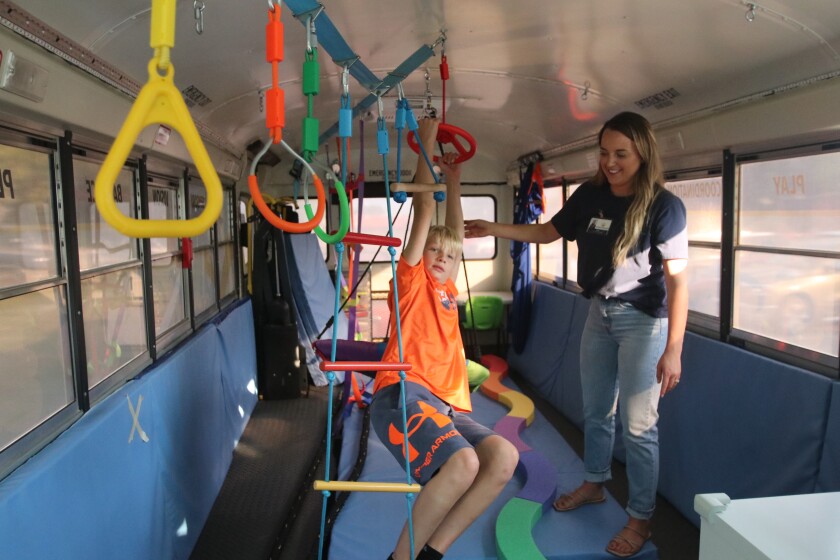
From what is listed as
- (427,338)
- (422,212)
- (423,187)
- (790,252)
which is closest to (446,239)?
(422,212)

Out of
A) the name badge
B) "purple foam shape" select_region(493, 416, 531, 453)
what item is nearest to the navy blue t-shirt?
the name badge

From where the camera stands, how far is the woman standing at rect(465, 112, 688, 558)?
8.55 feet

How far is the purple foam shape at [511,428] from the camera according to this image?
4227mm

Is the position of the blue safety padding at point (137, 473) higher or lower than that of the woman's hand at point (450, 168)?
lower

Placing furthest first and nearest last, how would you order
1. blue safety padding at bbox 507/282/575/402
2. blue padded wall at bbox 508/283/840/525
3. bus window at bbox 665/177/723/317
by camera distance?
1. blue safety padding at bbox 507/282/575/402
2. bus window at bbox 665/177/723/317
3. blue padded wall at bbox 508/283/840/525

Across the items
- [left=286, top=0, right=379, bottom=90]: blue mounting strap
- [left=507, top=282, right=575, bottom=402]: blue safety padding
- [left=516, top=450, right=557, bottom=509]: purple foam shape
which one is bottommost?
[left=516, top=450, right=557, bottom=509]: purple foam shape

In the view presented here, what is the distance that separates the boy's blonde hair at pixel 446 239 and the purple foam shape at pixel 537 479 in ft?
4.99

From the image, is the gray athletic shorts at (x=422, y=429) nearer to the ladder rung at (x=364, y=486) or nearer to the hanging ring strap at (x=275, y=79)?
the ladder rung at (x=364, y=486)

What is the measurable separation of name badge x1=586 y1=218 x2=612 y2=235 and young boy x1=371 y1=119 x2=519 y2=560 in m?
0.65

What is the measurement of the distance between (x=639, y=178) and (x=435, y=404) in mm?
1383

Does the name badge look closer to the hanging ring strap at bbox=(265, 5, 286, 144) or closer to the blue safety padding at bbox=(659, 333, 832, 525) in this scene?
the blue safety padding at bbox=(659, 333, 832, 525)

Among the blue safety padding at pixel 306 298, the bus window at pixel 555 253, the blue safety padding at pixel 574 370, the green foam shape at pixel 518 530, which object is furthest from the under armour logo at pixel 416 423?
the bus window at pixel 555 253

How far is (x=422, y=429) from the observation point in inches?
92.4

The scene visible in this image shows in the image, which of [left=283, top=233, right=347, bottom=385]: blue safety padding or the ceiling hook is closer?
the ceiling hook
